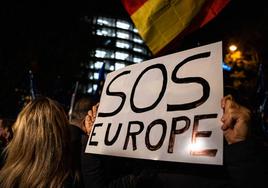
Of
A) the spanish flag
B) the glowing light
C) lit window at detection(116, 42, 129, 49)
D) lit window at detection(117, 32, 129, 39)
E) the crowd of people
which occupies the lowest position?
the crowd of people

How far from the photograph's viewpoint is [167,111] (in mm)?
1980

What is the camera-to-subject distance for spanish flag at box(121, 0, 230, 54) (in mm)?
2711

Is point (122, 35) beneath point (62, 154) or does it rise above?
above

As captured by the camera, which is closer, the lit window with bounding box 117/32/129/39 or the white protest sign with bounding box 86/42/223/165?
the white protest sign with bounding box 86/42/223/165

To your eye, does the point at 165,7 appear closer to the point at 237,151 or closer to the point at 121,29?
the point at 237,151

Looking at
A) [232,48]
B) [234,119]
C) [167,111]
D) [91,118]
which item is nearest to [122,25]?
[232,48]

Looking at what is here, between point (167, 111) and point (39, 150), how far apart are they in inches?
30.6

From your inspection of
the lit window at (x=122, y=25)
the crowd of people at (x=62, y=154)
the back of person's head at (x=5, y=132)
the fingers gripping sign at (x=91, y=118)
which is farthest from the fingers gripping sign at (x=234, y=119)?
the lit window at (x=122, y=25)

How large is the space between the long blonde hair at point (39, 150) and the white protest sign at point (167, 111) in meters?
0.45

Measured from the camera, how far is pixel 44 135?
5.90ft

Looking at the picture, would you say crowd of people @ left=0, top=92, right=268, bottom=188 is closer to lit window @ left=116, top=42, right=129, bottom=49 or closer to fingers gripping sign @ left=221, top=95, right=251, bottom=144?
fingers gripping sign @ left=221, top=95, right=251, bottom=144

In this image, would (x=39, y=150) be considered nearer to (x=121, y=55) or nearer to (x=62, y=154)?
(x=62, y=154)

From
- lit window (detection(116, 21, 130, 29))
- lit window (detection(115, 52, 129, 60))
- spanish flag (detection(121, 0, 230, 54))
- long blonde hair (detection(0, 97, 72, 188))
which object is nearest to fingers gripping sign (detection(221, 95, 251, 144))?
long blonde hair (detection(0, 97, 72, 188))

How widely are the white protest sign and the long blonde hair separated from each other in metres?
0.45
